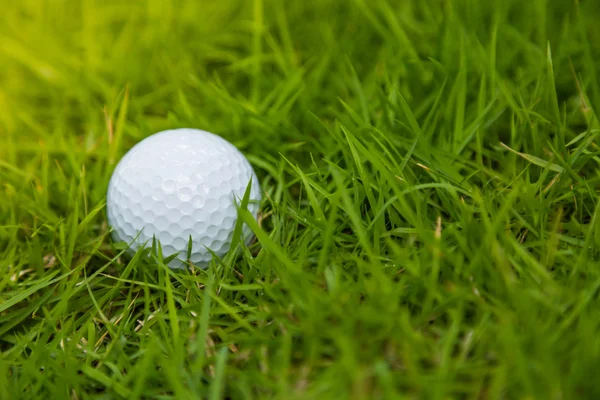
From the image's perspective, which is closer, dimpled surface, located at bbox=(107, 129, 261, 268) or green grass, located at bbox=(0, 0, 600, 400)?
green grass, located at bbox=(0, 0, 600, 400)

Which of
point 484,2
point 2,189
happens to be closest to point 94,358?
point 2,189

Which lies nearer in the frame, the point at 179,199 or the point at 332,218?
the point at 332,218

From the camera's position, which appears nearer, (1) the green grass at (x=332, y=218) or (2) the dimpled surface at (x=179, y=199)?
(1) the green grass at (x=332, y=218)

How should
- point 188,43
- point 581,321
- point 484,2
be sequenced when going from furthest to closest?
point 188,43, point 484,2, point 581,321

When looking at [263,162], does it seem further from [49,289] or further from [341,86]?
[49,289]
